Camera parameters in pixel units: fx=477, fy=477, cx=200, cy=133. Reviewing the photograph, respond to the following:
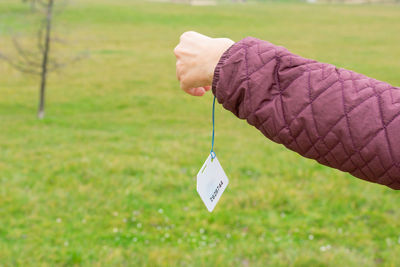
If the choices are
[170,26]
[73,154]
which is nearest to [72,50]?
[170,26]

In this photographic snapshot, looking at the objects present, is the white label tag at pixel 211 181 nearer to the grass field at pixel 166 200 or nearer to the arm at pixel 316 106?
the arm at pixel 316 106

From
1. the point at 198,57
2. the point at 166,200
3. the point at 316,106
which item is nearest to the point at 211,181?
the point at 198,57

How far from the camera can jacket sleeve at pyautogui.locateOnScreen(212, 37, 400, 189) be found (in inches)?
52.4

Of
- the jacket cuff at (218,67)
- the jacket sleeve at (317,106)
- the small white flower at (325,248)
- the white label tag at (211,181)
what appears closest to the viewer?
the jacket sleeve at (317,106)

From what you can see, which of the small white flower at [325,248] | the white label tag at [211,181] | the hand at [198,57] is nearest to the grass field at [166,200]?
the small white flower at [325,248]

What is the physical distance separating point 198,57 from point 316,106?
45 cm

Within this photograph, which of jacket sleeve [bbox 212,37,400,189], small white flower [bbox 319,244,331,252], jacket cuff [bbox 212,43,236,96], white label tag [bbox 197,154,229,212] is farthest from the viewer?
small white flower [bbox 319,244,331,252]

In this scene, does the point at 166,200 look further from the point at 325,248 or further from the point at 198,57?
the point at 198,57

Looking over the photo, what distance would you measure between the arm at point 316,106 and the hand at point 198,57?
0.05 metres

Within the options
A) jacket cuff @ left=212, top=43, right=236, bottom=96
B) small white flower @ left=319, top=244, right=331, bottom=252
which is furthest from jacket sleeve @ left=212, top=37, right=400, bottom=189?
small white flower @ left=319, top=244, right=331, bottom=252

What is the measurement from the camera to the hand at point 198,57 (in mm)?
1583

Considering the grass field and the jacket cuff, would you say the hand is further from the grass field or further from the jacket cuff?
the grass field

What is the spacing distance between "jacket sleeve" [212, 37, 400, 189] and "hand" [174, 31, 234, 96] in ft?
0.16

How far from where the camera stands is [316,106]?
141cm
